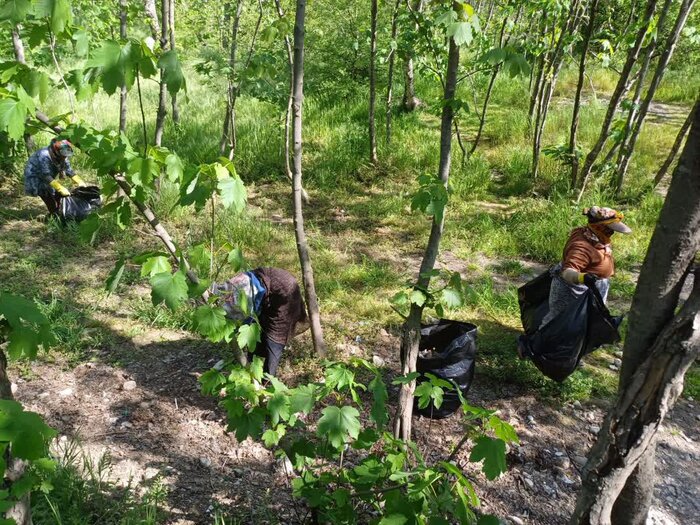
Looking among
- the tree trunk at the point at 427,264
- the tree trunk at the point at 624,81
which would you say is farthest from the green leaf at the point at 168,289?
the tree trunk at the point at 624,81

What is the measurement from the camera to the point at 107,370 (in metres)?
3.75

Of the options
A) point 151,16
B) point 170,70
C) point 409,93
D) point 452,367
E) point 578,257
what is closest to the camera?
point 170,70

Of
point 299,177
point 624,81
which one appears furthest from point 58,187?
point 624,81

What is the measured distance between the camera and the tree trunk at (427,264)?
2.41 metres

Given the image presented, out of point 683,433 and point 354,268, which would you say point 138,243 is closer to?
point 354,268

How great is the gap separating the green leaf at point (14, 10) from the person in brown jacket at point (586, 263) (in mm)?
3405

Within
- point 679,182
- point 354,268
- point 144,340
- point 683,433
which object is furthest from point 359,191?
point 679,182

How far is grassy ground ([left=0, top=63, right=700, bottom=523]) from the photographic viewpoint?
14.0 ft

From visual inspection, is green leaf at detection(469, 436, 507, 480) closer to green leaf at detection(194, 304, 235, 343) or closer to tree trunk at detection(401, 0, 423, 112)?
green leaf at detection(194, 304, 235, 343)

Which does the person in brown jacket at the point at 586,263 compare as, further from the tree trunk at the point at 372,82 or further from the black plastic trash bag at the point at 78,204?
the black plastic trash bag at the point at 78,204

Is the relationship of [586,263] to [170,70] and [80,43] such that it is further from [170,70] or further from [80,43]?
[80,43]

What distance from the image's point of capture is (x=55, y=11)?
131cm

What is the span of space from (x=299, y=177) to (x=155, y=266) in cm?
164

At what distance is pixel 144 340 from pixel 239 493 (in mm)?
1914
